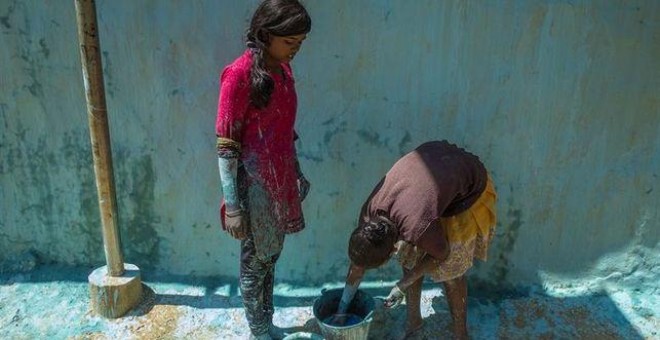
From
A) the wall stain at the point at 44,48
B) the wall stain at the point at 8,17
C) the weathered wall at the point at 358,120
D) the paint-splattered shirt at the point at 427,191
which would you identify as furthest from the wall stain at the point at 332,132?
the wall stain at the point at 8,17

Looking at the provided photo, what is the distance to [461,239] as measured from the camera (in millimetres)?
2615

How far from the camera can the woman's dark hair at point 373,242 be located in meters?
2.39

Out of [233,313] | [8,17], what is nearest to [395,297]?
[233,313]

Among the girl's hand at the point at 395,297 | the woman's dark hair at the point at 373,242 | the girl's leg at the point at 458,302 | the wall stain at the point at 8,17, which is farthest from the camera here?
the wall stain at the point at 8,17

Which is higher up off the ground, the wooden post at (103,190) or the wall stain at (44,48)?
the wall stain at (44,48)

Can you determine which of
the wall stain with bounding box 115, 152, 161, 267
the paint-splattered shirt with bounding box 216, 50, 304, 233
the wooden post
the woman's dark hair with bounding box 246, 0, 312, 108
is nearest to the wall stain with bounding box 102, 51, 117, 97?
the wooden post

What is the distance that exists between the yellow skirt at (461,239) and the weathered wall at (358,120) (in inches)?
17.8

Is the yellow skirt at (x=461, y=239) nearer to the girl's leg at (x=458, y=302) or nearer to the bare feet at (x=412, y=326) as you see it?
the girl's leg at (x=458, y=302)

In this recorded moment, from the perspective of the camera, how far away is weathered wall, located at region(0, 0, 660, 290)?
2.85 m

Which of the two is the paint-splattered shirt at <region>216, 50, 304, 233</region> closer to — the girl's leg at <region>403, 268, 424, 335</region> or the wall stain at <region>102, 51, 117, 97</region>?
the girl's leg at <region>403, 268, 424, 335</region>

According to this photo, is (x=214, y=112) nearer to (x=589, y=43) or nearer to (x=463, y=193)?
(x=463, y=193)

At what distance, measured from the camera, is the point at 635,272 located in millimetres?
3268

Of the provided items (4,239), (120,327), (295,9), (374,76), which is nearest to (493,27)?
(374,76)

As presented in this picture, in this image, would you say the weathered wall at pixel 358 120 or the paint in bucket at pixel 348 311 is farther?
the weathered wall at pixel 358 120
